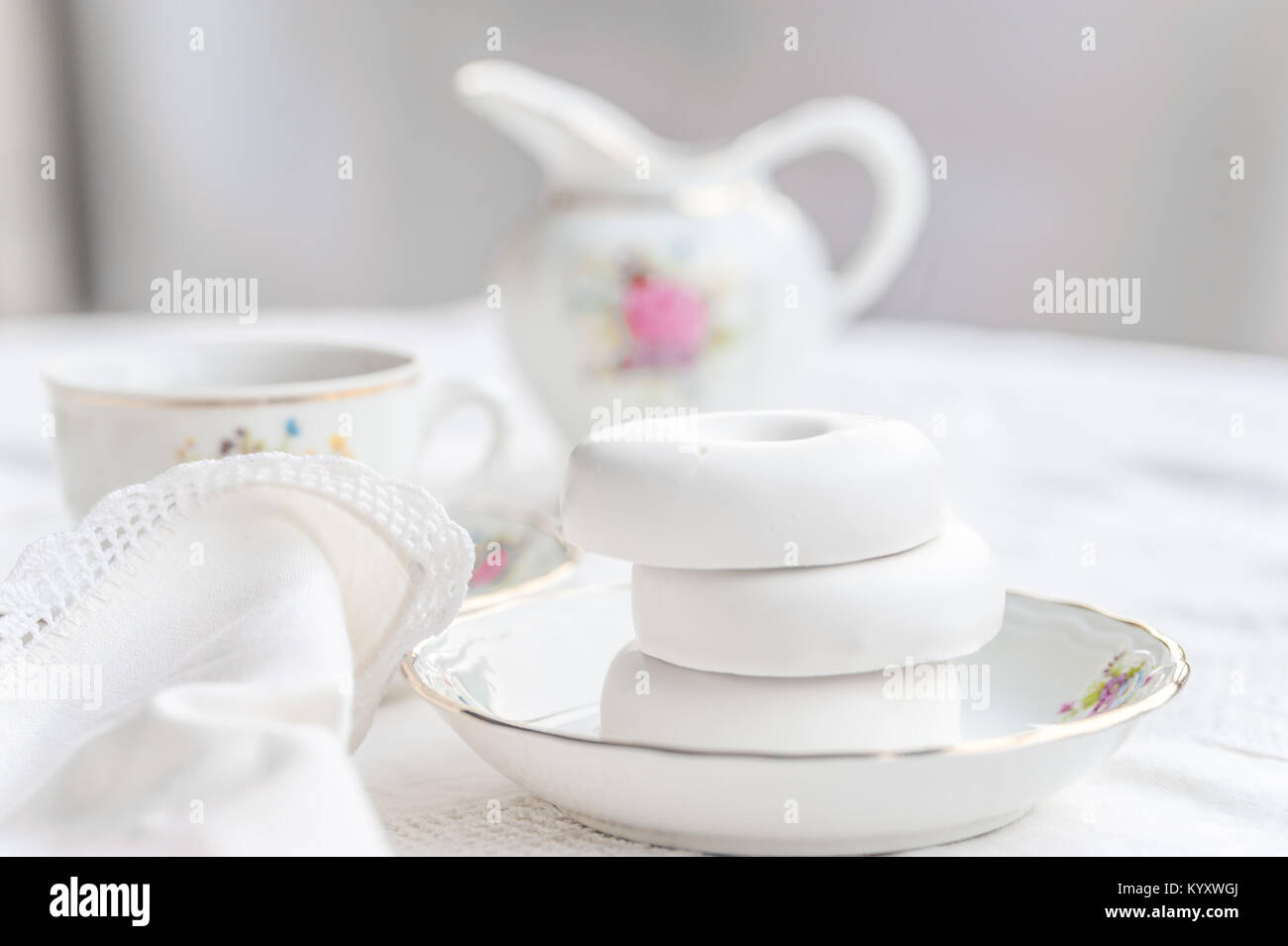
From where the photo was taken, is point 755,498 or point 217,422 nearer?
point 755,498

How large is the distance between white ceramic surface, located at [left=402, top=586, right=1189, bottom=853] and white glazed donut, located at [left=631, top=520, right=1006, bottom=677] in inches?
1.3

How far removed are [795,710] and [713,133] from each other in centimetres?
188

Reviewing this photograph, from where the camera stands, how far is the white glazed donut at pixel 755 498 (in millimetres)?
358

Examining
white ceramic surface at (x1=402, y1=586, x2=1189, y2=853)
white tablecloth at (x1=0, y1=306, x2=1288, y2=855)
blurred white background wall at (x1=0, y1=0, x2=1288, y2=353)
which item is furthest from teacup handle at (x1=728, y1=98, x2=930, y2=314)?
blurred white background wall at (x1=0, y1=0, x2=1288, y2=353)

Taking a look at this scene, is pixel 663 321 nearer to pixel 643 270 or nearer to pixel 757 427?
pixel 643 270

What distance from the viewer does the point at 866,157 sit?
95 centimetres

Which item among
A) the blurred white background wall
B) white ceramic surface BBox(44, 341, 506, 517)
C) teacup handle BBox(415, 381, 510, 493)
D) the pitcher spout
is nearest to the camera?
white ceramic surface BBox(44, 341, 506, 517)

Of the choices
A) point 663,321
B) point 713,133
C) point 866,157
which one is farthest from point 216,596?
point 713,133

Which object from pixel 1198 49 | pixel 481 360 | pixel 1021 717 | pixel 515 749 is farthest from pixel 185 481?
pixel 1198 49

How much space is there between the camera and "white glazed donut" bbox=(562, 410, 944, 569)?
36 cm

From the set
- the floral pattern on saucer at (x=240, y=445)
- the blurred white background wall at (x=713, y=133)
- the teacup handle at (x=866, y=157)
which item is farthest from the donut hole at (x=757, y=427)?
the blurred white background wall at (x=713, y=133)

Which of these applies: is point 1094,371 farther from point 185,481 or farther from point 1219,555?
point 185,481

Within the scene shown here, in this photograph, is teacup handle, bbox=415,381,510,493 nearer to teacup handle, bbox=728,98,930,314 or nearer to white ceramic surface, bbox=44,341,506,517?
white ceramic surface, bbox=44,341,506,517
